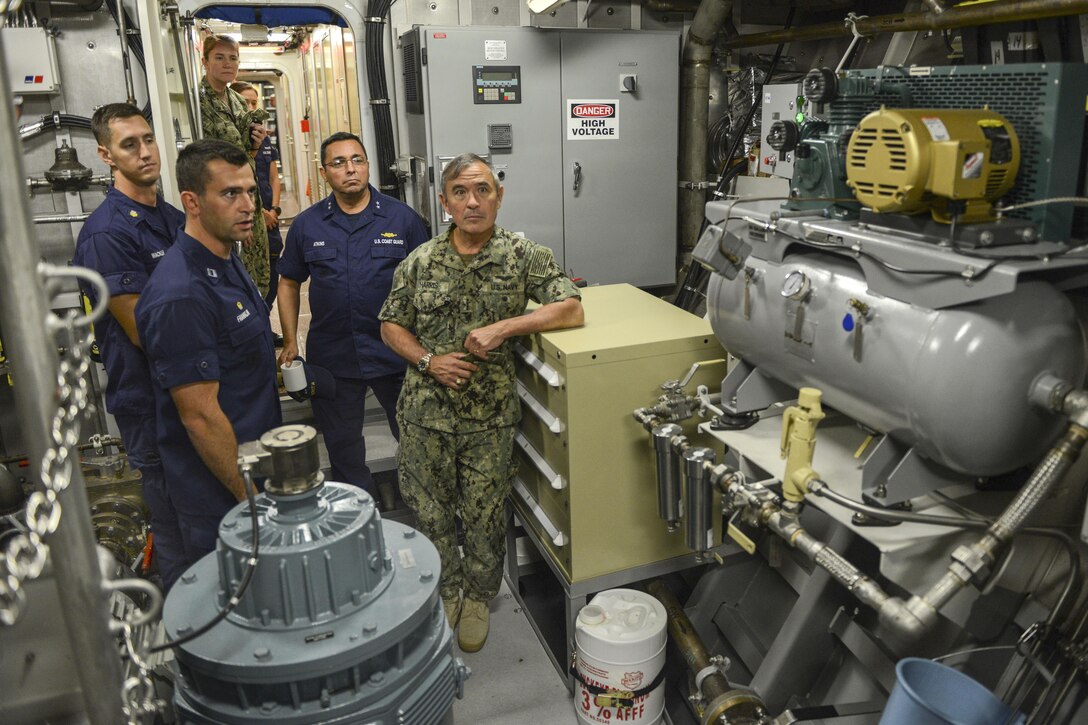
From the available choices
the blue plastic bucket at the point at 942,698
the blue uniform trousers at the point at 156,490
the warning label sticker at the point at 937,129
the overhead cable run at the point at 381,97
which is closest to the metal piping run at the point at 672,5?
the overhead cable run at the point at 381,97

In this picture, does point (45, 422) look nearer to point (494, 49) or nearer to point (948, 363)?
point (948, 363)

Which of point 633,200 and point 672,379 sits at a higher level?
point 633,200

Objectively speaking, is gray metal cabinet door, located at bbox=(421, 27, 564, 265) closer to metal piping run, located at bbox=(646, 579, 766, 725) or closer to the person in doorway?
the person in doorway

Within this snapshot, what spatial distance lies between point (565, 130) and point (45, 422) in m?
3.59

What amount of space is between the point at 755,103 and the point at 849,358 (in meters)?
3.09

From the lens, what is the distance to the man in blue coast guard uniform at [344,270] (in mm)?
3186

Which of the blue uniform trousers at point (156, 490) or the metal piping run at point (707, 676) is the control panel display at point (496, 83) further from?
A: the metal piping run at point (707, 676)

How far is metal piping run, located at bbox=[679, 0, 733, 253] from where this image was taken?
4145 mm

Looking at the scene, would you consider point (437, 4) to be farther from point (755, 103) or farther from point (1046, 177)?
point (1046, 177)

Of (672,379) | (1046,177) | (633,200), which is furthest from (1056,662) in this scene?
(633,200)

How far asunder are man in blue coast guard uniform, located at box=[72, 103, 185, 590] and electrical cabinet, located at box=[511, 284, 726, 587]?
1.25 metres

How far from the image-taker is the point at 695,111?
4387 mm

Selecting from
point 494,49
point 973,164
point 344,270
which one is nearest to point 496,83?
point 494,49

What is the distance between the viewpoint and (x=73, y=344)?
894mm
